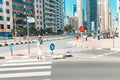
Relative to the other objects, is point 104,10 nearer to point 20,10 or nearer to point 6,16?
point 20,10

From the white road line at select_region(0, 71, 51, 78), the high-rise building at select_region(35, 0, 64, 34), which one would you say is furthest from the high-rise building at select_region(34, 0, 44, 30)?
the white road line at select_region(0, 71, 51, 78)

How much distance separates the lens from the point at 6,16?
85.8m

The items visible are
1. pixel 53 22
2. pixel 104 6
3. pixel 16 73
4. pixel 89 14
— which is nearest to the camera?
pixel 16 73

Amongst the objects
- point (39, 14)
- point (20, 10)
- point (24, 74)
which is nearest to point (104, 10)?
point (39, 14)

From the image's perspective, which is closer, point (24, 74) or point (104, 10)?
point (24, 74)

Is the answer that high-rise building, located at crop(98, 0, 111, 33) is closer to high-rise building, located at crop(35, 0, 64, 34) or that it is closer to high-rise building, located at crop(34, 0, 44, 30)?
high-rise building, located at crop(35, 0, 64, 34)

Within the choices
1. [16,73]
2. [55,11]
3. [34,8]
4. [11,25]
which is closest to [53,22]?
Result: [55,11]

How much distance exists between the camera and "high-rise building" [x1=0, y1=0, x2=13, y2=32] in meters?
83.6

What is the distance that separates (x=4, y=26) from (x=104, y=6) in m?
55.6

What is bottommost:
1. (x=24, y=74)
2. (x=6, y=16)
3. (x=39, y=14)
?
(x=24, y=74)

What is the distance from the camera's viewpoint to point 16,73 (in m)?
10.9

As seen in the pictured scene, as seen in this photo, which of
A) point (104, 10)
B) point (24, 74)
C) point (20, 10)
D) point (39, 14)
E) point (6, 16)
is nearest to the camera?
point (24, 74)

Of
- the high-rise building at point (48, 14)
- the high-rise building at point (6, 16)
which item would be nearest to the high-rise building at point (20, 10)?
the high-rise building at point (6, 16)

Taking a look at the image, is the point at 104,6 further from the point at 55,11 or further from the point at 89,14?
the point at 89,14
